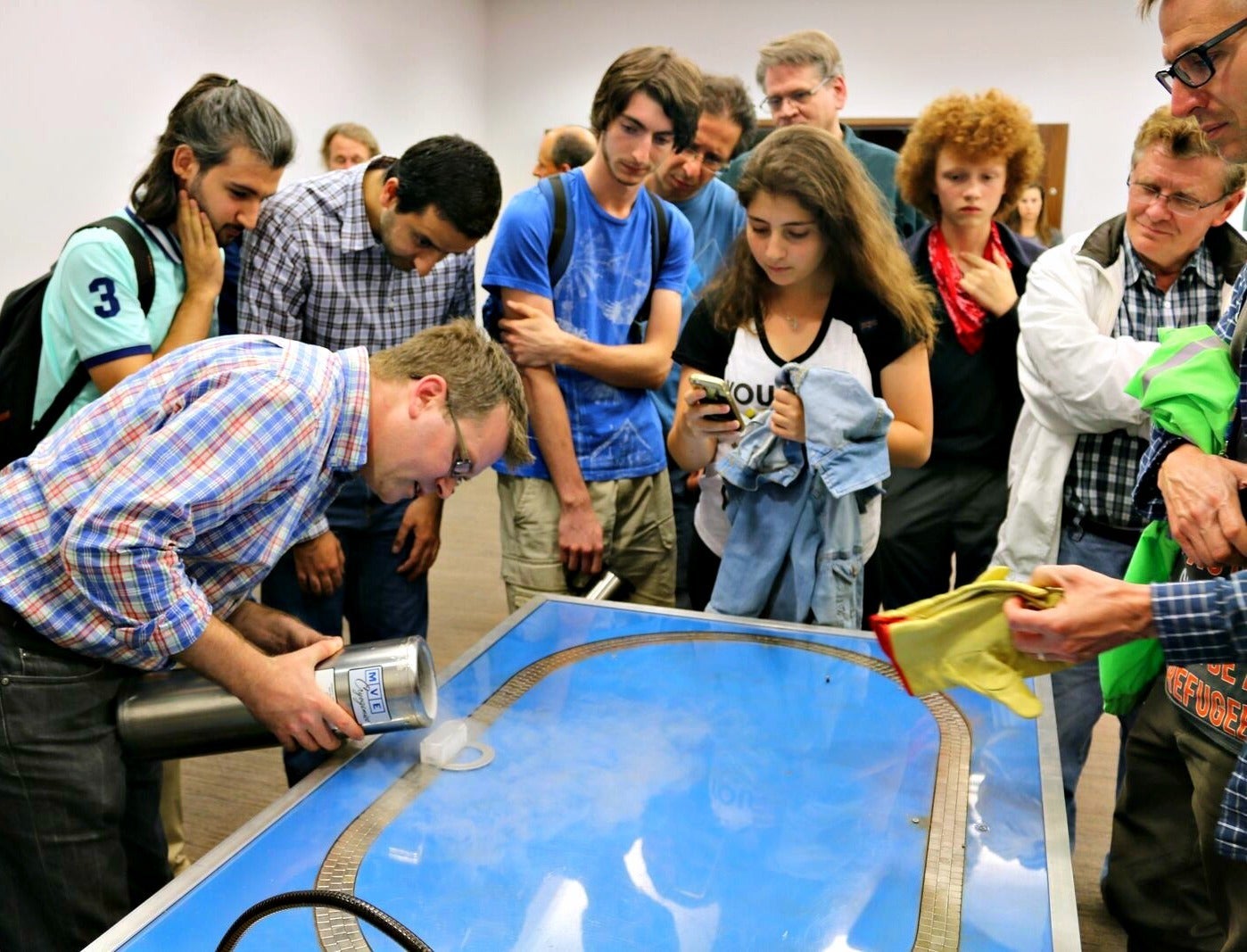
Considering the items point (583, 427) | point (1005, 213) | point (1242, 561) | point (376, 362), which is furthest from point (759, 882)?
point (1005, 213)

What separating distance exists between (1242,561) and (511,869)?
36.4 inches

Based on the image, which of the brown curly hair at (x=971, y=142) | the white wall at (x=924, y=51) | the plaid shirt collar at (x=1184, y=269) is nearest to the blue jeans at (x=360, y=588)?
the brown curly hair at (x=971, y=142)

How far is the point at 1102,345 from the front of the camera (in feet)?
6.66

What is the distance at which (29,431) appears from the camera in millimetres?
1866

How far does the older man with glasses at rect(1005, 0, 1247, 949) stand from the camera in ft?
3.85

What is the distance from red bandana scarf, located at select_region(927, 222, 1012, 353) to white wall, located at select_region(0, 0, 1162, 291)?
335cm

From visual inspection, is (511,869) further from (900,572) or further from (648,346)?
(900,572)

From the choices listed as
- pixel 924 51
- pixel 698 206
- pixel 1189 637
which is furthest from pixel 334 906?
pixel 924 51

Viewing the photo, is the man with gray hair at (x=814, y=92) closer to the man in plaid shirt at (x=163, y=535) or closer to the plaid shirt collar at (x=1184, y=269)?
the plaid shirt collar at (x=1184, y=269)

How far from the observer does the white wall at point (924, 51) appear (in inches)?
270

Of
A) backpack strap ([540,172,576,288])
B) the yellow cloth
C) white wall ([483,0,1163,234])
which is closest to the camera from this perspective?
the yellow cloth

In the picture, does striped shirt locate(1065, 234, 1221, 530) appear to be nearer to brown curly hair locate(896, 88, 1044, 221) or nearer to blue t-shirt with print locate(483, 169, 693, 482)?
brown curly hair locate(896, 88, 1044, 221)

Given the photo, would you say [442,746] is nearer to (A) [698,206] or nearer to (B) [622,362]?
(B) [622,362]

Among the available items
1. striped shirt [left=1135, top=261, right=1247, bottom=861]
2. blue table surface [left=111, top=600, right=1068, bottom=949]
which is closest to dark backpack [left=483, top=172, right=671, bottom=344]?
blue table surface [left=111, top=600, right=1068, bottom=949]
